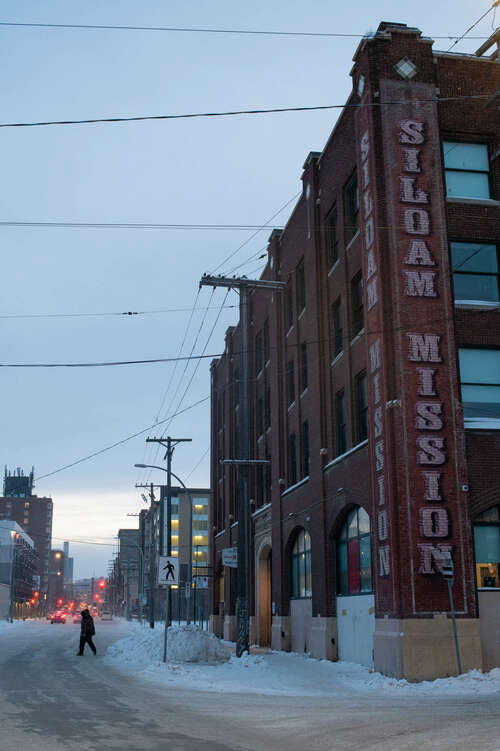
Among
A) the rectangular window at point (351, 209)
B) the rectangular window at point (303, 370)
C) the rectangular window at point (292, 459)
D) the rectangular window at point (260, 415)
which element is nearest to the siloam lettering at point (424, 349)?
the rectangular window at point (351, 209)

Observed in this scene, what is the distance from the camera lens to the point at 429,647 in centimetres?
1997

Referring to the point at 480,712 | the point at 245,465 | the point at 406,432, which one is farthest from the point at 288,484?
the point at 480,712

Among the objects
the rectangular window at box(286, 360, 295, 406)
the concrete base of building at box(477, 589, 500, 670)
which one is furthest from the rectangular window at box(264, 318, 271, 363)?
the concrete base of building at box(477, 589, 500, 670)

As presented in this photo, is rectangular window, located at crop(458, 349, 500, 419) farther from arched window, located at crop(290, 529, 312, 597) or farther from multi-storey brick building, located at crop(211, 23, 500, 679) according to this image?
arched window, located at crop(290, 529, 312, 597)

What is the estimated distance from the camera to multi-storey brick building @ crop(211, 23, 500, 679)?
20.9 m

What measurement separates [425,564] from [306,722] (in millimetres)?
8490

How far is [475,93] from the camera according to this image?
24.8 meters

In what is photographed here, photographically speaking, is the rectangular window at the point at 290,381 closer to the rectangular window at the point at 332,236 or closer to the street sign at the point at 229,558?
the rectangular window at the point at 332,236

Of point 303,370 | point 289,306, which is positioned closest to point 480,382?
point 303,370

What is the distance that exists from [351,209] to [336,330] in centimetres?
419

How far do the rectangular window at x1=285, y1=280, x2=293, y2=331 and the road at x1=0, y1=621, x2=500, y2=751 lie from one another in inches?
762

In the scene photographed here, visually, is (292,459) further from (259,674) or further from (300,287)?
(259,674)

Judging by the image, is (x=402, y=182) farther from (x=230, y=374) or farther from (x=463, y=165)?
(x=230, y=374)

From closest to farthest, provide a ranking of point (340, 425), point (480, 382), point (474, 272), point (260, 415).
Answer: point (480, 382) < point (474, 272) < point (340, 425) < point (260, 415)
